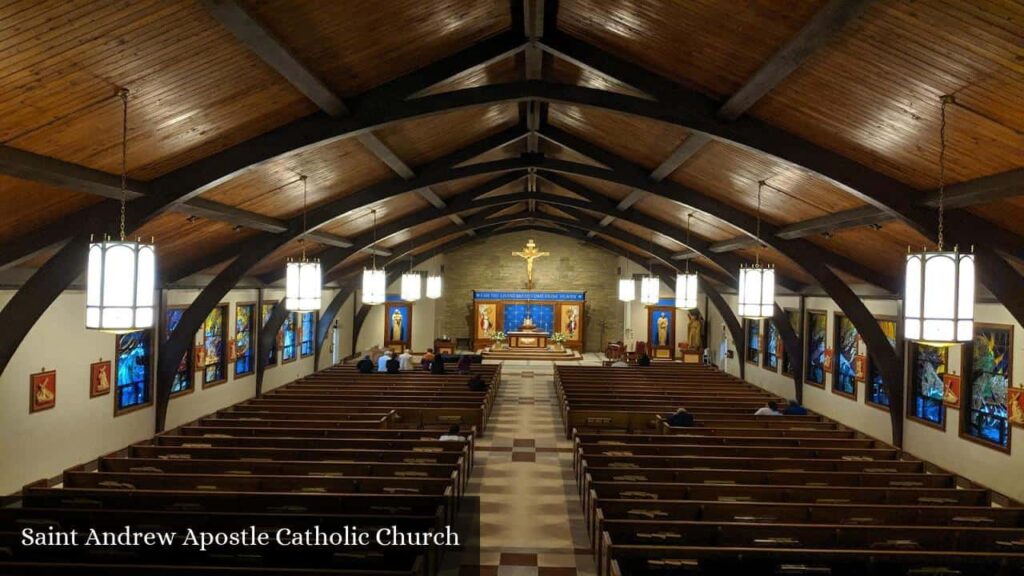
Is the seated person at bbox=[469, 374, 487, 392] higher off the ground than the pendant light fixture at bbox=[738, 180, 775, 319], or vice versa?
the pendant light fixture at bbox=[738, 180, 775, 319]

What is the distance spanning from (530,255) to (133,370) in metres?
17.7

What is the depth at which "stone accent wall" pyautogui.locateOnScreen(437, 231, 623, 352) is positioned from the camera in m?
30.1

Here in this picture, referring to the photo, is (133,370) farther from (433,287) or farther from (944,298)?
(944,298)

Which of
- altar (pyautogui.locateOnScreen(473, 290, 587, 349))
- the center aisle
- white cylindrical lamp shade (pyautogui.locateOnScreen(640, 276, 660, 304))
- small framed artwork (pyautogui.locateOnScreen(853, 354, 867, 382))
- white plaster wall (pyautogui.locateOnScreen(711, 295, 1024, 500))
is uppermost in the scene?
white cylindrical lamp shade (pyautogui.locateOnScreen(640, 276, 660, 304))

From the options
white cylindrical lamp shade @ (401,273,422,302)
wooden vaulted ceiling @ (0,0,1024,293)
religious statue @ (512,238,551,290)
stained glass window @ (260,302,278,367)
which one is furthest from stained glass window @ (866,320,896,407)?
religious statue @ (512,238,551,290)

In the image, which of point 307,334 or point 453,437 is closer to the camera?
point 453,437

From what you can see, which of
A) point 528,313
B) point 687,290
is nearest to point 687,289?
point 687,290

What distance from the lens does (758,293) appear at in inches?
412

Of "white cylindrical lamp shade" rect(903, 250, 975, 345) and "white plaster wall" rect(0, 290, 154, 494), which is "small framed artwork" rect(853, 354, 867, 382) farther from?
"white plaster wall" rect(0, 290, 154, 494)

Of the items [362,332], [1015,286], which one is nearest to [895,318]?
[1015,286]

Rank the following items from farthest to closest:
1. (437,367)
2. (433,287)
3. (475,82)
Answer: (433,287), (437,367), (475,82)

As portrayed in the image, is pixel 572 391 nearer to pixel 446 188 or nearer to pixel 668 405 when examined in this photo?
pixel 668 405

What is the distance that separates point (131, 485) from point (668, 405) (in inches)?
357

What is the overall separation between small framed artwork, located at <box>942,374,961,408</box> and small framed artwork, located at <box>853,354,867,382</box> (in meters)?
2.84
